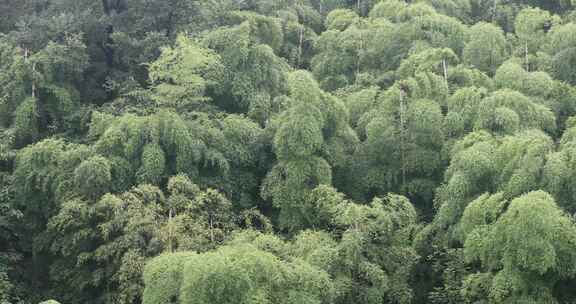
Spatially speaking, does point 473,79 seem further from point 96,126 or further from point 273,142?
point 96,126

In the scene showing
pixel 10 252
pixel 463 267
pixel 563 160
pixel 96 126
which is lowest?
pixel 10 252

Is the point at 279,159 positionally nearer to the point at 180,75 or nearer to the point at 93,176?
the point at 180,75

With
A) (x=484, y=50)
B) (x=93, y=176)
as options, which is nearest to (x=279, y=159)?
(x=93, y=176)

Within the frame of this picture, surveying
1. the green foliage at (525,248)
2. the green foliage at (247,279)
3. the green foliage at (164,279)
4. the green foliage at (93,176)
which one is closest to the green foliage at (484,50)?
the green foliage at (525,248)

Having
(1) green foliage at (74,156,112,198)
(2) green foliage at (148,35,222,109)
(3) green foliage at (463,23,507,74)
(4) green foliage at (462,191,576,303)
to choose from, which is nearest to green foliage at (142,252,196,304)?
(1) green foliage at (74,156,112,198)

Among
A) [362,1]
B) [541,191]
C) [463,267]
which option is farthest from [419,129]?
[362,1]

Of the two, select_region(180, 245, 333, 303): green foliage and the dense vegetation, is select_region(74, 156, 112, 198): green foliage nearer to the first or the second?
the dense vegetation

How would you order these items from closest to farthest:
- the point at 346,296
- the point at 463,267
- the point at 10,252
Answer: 1. the point at 346,296
2. the point at 463,267
3. the point at 10,252

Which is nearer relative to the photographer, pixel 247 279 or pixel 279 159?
pixel 247 279

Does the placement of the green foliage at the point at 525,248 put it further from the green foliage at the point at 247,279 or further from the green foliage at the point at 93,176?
the green foliage at the point at 93,176

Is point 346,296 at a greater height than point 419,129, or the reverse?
point 419,129
